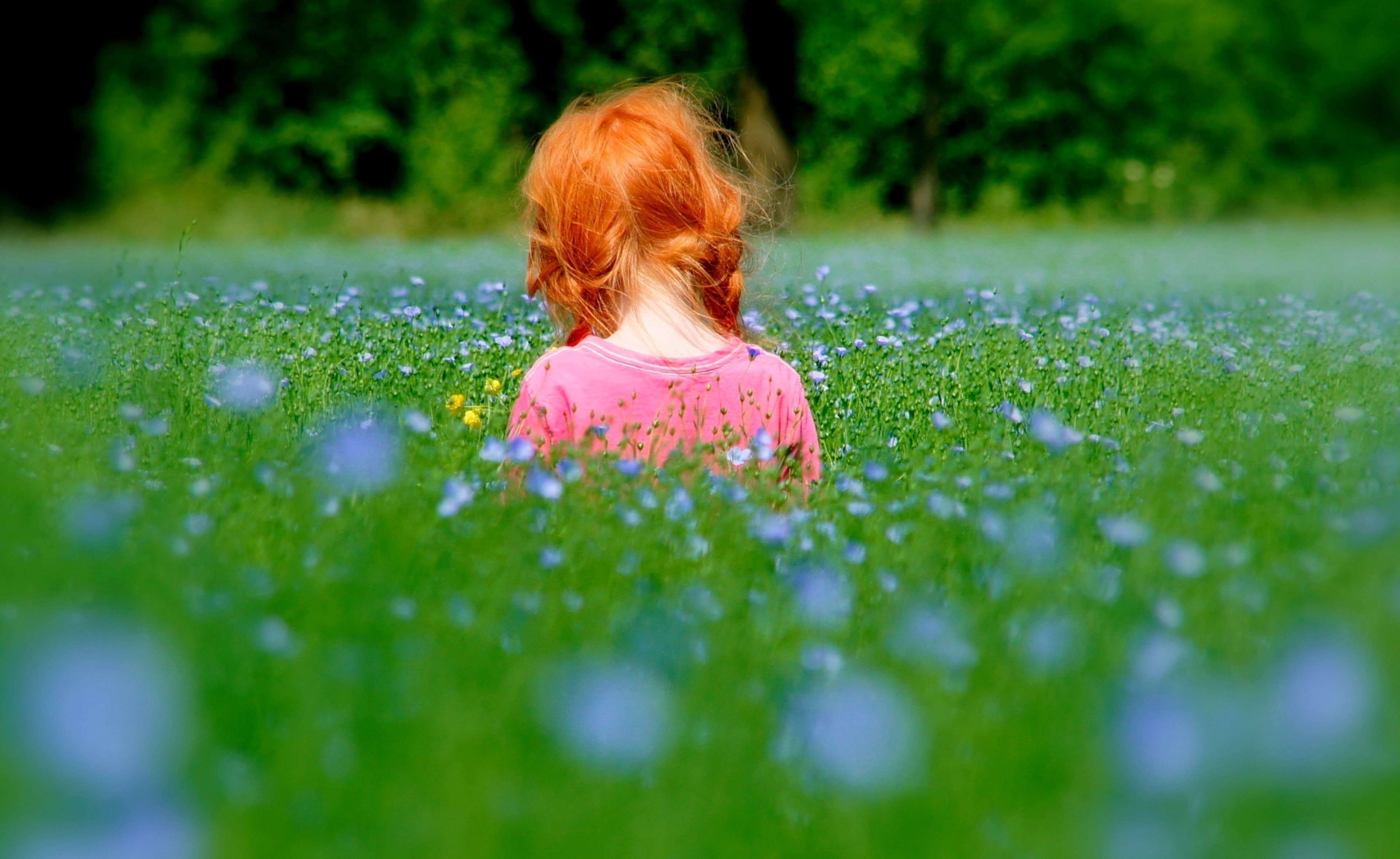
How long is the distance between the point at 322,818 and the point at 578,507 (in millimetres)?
1069

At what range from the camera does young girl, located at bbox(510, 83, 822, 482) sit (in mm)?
3135

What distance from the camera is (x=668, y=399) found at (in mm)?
3170

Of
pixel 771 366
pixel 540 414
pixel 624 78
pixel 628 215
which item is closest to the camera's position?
pixel 540 414

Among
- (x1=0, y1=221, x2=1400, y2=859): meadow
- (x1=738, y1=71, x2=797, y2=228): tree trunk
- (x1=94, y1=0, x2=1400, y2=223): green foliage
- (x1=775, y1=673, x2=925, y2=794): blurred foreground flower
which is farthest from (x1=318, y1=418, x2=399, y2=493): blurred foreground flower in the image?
(x1=94, y1=0, x2=1400, y2=223): green foliage

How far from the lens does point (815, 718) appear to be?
67.6 inches

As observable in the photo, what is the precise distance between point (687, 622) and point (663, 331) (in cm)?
140

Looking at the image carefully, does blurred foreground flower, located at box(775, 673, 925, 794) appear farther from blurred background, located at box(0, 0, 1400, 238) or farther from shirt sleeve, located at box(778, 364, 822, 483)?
blurred background, located at box(0, 0, 1400, 238)

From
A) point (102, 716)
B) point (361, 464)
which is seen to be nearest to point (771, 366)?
point (361, 464)

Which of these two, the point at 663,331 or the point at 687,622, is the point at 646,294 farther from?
the point at 687,622

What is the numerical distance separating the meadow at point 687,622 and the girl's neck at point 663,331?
445mm

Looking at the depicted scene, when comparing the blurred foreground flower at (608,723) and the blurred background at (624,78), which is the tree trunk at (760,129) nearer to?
the blurred background at (624,78)

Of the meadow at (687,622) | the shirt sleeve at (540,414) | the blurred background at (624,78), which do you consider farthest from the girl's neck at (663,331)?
the blurred background at (624,78)

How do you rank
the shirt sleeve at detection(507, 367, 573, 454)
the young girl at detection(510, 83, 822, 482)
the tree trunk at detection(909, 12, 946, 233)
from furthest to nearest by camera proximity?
the tree trunk at detection(909, 12, 946, 233)
the young girl at detection(510, 83, 822, 482)
the shirt sleeve at detection(507, 367, 573, 454)

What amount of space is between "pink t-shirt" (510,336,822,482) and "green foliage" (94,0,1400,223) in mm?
17971
